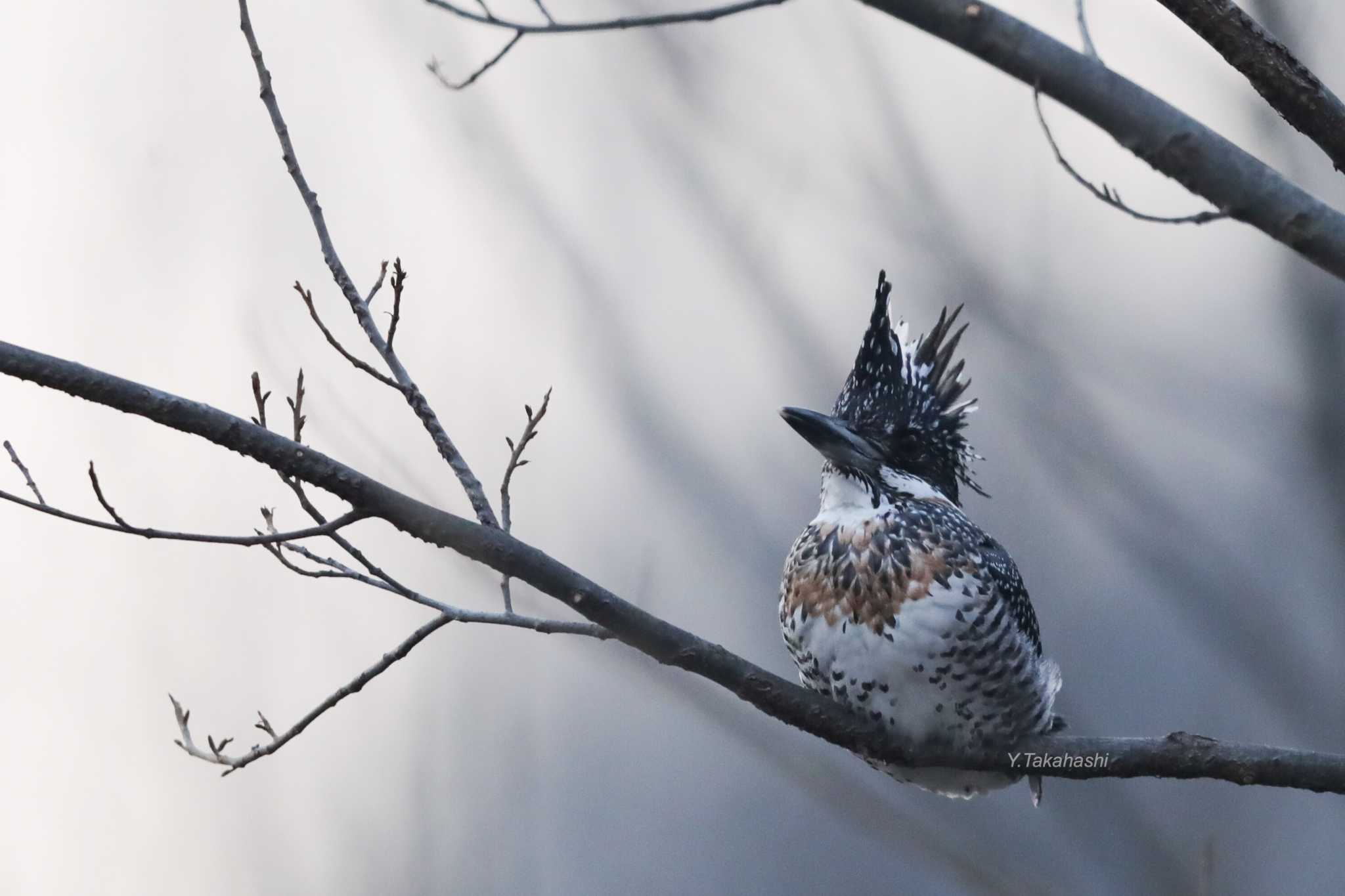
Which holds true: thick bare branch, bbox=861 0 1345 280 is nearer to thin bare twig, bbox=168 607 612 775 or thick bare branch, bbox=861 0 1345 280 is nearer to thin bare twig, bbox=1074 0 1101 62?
thin bare twig, bbox=1074 0 1101 62

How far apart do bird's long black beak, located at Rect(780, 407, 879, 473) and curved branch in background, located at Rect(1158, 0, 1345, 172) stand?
1.22 meters

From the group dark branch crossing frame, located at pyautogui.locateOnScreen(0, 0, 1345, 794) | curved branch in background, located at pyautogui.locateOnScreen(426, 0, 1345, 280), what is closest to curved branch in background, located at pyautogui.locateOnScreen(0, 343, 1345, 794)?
dark branch crossing frame, located at pyautogui.locateOnScreen(0, 0, 1345, 794)

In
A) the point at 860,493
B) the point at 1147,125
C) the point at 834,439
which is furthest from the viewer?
the point at 860,493

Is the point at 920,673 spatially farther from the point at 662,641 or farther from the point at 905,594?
the point at 662,641

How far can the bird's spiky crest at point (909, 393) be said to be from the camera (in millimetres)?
3195

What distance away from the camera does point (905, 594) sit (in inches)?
110

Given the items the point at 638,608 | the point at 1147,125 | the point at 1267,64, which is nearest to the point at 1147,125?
the point at 1147,125

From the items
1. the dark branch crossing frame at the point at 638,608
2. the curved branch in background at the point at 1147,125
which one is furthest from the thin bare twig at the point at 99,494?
the curved branch in background at the point at 1147,125

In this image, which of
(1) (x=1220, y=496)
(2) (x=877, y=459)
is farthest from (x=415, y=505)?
(1) (x=1220, y=496)

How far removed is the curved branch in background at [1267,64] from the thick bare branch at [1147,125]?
0.44m

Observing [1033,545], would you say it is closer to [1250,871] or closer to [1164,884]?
[1250,871]

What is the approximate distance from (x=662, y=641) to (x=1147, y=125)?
3.61 ft

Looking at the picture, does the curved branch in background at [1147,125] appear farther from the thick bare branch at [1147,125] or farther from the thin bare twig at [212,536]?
the thin bare twig at [212,536]

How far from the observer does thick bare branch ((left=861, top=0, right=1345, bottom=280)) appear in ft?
4.67
